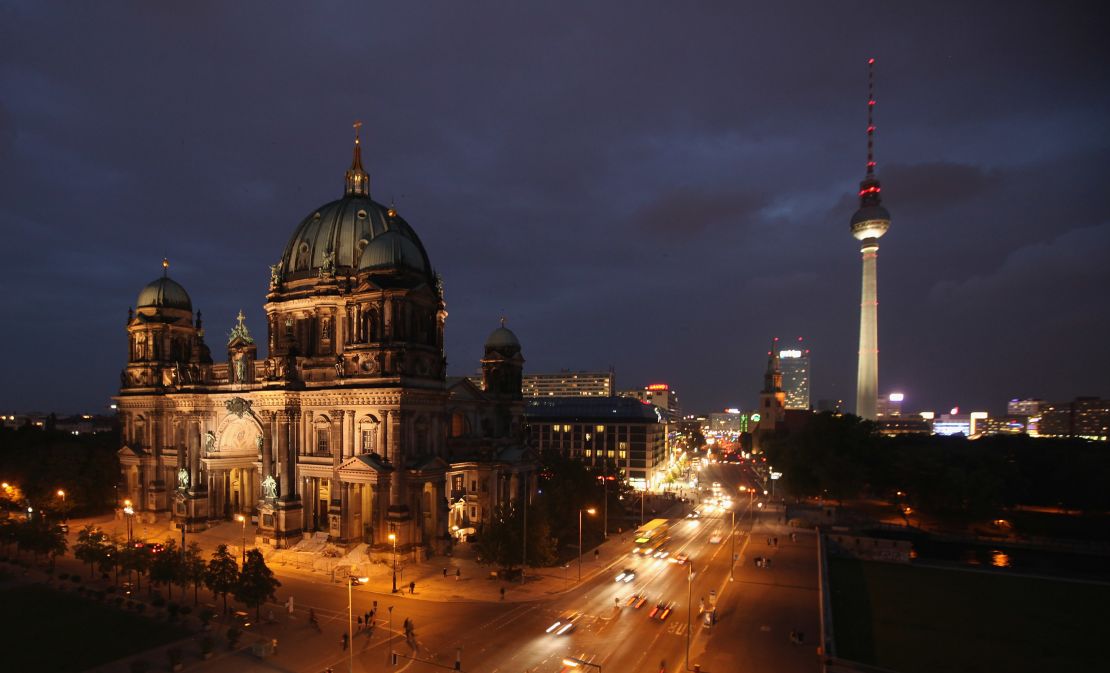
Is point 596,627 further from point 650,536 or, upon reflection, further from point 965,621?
point 650,536

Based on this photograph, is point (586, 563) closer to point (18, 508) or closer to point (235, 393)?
point (235, 393)

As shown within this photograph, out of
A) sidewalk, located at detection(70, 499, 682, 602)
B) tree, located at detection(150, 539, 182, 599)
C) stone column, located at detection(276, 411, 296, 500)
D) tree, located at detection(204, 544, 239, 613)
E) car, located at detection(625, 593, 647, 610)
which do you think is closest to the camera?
tree, located at detection(204, 544, 239, 613)

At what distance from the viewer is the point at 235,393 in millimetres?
77938

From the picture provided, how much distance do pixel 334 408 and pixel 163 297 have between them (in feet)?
138

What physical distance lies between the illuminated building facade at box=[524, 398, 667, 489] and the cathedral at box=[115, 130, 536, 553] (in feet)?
195

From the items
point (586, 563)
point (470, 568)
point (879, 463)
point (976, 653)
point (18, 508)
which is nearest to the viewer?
point (976, 653)

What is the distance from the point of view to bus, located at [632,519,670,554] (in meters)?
74.2

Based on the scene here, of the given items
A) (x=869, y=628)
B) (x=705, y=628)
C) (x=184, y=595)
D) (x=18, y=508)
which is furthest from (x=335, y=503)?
(x=18, y=508)

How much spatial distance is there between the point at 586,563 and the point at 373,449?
26123mm

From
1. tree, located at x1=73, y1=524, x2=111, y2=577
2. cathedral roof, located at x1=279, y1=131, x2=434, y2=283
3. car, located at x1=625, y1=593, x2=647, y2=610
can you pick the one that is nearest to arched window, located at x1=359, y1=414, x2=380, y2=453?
cathedral roof, located at x1=279, y1=131, x2=434, y2=283

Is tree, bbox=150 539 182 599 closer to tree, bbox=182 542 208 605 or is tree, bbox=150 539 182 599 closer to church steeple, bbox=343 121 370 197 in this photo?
tree, bbox=182 542 208 605

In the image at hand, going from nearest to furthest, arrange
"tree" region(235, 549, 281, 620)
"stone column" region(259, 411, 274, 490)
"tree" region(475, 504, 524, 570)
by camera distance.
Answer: "tree" region(235, 549, 281, 620), "tree" region(475, 504, 524, 570), "stone column" region(259, 411, 274, 490)

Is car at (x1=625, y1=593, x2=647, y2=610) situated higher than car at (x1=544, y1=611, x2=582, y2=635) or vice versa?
car at (x1=544, y1=611, x2=582, y2=635)

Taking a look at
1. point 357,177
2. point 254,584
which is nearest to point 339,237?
point 357,177
